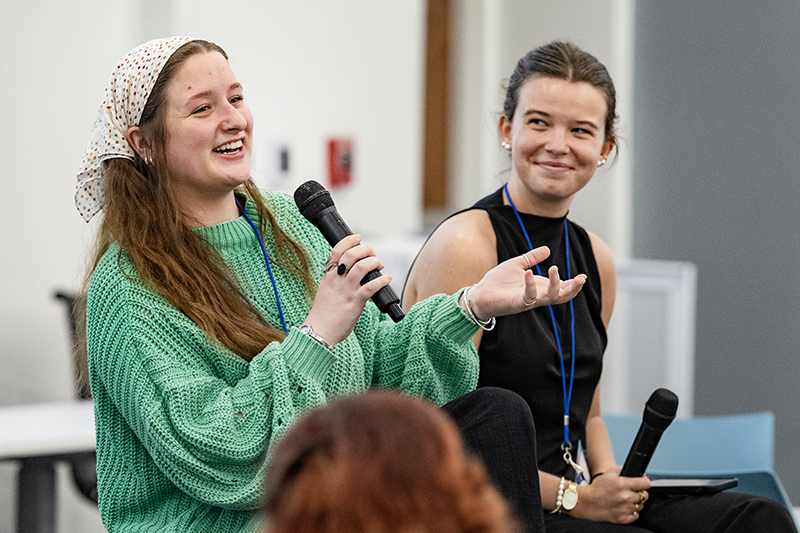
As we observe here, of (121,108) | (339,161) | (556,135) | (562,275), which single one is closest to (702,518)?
(562,275)

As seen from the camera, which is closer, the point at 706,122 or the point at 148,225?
the point at 148,225

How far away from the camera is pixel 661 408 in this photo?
1.35m

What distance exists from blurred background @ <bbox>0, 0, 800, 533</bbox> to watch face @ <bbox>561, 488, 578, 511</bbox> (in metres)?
1.43

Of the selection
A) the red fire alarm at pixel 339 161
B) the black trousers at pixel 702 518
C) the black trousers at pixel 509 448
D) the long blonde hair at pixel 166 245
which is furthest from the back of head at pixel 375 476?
the red fire alarm at pixel 339 161

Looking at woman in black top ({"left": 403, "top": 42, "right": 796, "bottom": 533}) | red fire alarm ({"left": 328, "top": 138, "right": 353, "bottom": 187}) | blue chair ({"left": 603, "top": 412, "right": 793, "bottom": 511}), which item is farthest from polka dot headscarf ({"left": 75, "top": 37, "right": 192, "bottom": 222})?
red fire alarm ({"left": 328, "top": 138, "right": 353, "bottom": 187})

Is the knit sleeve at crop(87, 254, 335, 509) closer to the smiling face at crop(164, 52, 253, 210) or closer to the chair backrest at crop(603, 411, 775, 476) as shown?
the smiling face at crop(164, 52, 253, 210)

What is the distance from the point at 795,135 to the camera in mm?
3119

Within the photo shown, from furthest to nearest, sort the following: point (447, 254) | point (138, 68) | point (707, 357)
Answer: point (707, 357) → point (447, 254) → point (138, 68)

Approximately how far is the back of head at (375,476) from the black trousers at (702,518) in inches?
35.3

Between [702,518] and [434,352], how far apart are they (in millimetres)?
521

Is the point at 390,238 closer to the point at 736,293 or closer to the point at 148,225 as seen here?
the point at 736,293

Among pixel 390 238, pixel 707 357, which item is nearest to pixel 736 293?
pixel 707 357

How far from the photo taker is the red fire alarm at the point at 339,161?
3.61 m

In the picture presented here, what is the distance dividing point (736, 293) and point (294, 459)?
9.90 feet
